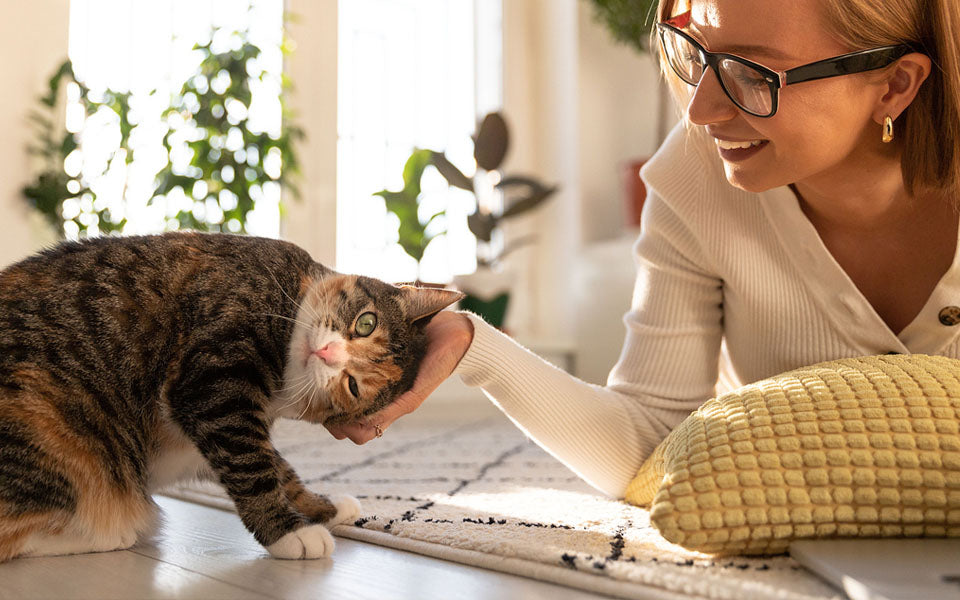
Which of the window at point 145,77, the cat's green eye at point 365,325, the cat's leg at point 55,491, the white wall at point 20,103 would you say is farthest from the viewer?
the window at point 145,77

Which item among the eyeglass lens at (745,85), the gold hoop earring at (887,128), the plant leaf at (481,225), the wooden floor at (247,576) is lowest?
the wooden floor at (247,576)

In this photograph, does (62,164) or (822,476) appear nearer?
(822,476)

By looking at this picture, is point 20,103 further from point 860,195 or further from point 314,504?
point 860,195

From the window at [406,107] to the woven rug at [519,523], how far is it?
158 centimetres

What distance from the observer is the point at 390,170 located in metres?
3.85

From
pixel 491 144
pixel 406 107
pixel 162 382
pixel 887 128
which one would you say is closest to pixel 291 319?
pixel 162 382

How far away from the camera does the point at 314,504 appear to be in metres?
1.20

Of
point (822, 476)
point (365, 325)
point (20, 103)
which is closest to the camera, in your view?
point (822, 476)

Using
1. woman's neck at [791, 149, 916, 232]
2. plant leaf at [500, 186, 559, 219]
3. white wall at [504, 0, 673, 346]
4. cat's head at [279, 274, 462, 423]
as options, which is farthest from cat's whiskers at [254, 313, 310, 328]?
white wall at [504, 0, 673, 346]

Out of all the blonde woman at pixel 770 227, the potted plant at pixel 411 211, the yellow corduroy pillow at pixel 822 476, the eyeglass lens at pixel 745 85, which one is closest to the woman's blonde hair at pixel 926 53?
the blonde woman at pixel 770 227

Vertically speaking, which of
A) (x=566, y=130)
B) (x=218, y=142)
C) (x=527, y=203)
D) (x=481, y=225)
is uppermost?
(x=566, y=130)

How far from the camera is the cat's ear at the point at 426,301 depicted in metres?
1.27

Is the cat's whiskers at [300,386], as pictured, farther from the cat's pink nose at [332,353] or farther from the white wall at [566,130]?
the white wall at [566,130]

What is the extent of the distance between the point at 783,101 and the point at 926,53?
0.20 meters
